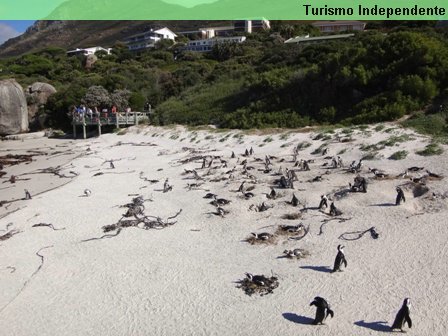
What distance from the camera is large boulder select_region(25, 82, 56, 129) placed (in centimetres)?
3975

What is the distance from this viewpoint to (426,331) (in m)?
6.61

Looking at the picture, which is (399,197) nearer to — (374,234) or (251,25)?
(374,234)

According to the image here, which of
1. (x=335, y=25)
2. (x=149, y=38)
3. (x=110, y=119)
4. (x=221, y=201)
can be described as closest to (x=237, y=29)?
(x=149, y=38)

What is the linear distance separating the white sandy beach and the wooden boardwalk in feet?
55.9

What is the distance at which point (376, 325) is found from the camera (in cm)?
685

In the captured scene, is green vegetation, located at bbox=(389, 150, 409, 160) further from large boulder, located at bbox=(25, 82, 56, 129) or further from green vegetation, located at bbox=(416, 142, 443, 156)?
large boulder, located at bbox=(25, 82, 56, 129)

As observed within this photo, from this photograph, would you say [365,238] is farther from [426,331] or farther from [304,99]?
[304,99]

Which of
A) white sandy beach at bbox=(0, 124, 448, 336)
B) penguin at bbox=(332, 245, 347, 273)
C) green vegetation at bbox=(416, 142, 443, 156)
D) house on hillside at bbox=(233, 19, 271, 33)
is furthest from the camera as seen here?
house on hillside at bbox=(233, 19, 271, 33)

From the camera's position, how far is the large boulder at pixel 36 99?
39750mm

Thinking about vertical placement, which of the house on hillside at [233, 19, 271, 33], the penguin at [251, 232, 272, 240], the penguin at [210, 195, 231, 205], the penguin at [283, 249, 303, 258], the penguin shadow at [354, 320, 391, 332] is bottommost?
the penguin shadow at [354, 320, 391, 332]

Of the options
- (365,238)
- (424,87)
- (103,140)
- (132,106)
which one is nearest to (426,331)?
(365,238)

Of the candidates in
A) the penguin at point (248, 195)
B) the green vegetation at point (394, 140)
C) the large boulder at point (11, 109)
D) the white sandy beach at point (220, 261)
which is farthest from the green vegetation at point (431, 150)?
the large boulder at point (11, 109)

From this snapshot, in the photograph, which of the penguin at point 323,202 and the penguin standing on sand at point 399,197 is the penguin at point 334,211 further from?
the penguin standing on sand at point 399,197

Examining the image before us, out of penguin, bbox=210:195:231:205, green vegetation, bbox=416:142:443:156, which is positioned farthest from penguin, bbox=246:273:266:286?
green vegetation, bbox=416:142:443:156
